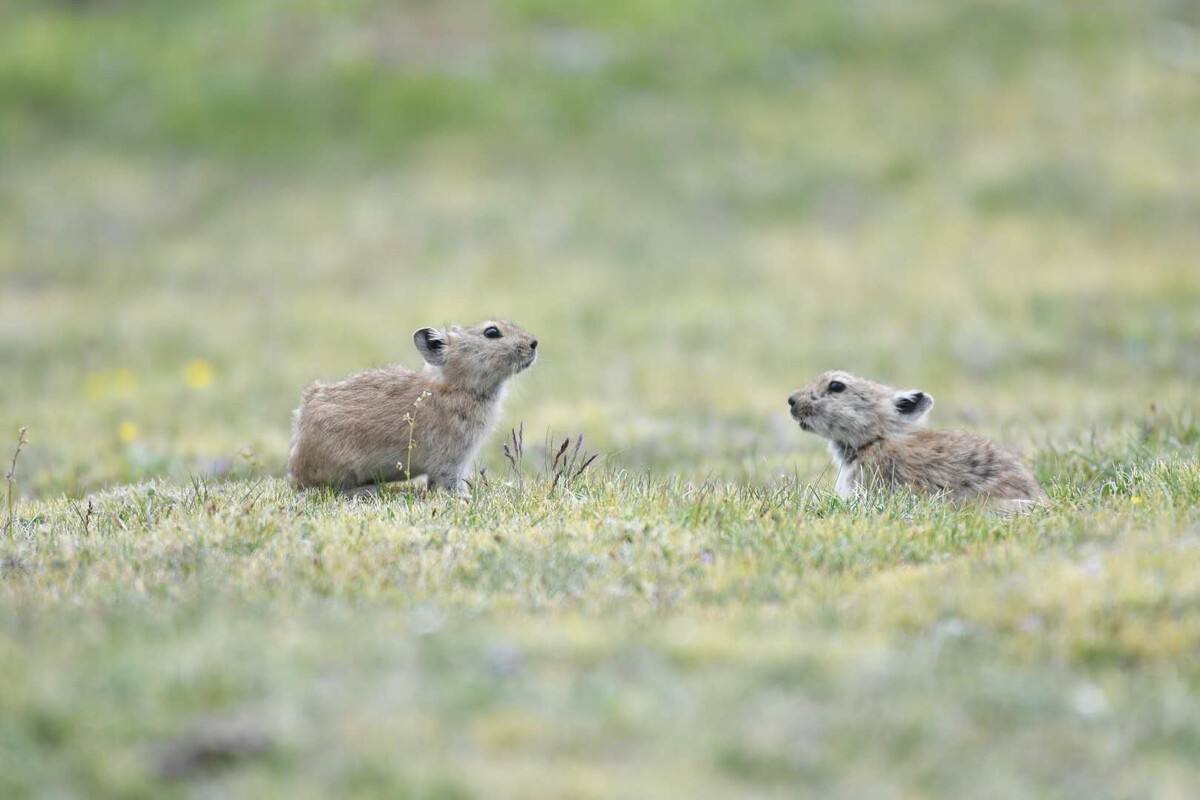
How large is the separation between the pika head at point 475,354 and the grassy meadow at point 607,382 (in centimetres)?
74

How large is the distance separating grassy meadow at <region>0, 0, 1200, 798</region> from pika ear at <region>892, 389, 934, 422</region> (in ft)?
3.24

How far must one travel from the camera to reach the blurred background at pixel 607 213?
17.8m

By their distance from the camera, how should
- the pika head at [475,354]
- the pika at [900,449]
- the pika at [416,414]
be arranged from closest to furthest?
the pika at [900,449] → the pika at [416,414] → the pika head at [475,354]

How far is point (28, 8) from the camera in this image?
102 feet

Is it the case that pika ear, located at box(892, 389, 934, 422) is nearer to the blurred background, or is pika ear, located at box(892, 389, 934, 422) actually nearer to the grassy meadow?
the grassy meadow

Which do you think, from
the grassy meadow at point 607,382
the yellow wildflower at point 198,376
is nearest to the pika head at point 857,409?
the grassy meadow at point 607,382

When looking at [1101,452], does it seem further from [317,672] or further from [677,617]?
[317,672]

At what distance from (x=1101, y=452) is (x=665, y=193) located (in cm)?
1502

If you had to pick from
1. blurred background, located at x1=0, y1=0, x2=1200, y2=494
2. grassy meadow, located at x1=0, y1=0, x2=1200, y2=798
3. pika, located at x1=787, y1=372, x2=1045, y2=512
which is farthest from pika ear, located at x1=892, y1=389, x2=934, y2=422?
blurred background, located at x1=0, y1=0, x2=1200, y2=494

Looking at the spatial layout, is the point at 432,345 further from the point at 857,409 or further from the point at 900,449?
the point at 900,449

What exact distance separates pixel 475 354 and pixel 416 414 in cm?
86

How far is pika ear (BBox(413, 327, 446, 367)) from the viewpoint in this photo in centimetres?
1103

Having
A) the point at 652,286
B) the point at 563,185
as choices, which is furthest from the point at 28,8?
the point at 652,286

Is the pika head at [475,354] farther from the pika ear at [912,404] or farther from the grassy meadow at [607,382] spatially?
the pika ear at [912,404]
